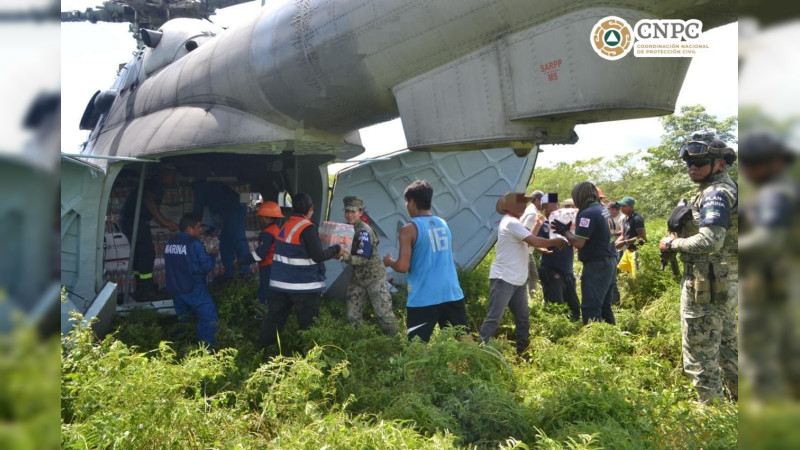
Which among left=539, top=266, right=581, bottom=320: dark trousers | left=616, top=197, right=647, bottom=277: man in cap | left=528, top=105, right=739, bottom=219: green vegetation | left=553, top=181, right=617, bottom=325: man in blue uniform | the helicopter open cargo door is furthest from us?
left=528, top=105, right=739, bottom=219: green vegetation

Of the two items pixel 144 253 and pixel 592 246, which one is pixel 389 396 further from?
pixel 144 253

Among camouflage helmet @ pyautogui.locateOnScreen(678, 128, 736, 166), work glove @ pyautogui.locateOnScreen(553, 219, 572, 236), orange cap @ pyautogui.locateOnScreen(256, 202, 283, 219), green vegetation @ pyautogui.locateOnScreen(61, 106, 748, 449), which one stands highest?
camouflage helmet @ pyautogui.locateOnScreen(678, 128, 736, 166)

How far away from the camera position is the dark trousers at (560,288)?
21.0 ft

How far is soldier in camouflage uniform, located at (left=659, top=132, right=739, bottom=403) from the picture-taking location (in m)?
3.69

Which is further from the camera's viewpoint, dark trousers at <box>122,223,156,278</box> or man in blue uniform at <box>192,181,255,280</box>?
man in blue uniform at <box>192,181,255,280</box>

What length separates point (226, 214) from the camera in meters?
7.47

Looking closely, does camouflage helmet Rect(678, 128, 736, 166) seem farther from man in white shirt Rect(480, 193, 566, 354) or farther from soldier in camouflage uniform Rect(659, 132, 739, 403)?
man in white shirt Rect(480, 193, 566, 354)

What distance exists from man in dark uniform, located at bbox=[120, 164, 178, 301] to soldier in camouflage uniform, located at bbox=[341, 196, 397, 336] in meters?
2.95

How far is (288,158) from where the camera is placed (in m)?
7.68

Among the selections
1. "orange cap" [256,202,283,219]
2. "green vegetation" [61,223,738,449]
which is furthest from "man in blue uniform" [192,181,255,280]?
"green vegetation" [61,223,738,449]

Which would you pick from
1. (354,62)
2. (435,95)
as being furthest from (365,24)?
(435,95)

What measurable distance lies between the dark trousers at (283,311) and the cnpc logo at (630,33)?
126 inches

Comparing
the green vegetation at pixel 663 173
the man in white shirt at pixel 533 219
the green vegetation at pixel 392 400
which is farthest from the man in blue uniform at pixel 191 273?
the green vegetation at pixel 663 173

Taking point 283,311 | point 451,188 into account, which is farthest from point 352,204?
point 451,188
